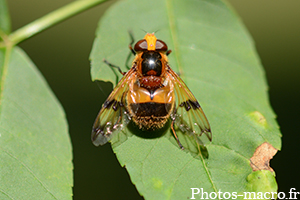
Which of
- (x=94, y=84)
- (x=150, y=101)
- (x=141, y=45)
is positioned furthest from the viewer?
(x=94, y=84)

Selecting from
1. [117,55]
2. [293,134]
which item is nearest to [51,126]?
[117,55]

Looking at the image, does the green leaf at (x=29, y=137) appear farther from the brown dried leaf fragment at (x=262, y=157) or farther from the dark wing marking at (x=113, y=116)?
the brown dried leaf fragment at (x=262, y=157)

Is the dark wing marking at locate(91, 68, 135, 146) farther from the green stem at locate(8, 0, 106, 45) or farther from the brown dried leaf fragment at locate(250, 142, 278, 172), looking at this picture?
the brown dried leaf fragment at locate(250, 142, 278, 172)

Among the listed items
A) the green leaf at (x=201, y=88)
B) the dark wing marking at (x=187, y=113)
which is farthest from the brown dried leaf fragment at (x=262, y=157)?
the dark wing marking at (x=187, y=113)

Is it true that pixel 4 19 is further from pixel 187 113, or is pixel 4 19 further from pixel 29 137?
pixel 187 113

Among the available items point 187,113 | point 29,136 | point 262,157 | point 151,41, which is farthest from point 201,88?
point 29,136

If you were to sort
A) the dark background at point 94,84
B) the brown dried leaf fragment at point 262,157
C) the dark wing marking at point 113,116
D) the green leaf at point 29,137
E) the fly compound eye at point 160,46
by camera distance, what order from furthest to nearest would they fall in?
the dark background at point 94,84, the fly compound eye at point 160,46, the dark wing marking at point 113,116, the brown dried leaf fragment at point 262,157, the green leaf at point 29,137
